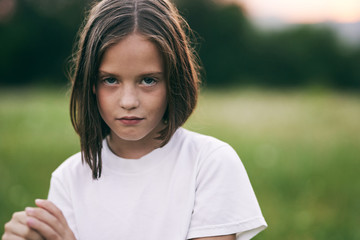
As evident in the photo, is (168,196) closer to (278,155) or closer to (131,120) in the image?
(131,120)

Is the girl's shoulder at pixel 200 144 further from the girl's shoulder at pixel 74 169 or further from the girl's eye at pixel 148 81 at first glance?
the girl's shoulder at pixel 74 169

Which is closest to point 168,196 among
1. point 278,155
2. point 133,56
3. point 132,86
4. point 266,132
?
point 132,86

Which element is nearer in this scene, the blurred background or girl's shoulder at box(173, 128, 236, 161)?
girl's shoulder at box(173, 128, 236, 161)

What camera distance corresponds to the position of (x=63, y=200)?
6.11ft

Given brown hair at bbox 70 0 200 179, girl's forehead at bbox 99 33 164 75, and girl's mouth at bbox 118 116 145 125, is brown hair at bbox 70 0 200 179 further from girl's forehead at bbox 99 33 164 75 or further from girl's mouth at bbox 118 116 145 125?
girl's mouth at bbox 118 116 145 125

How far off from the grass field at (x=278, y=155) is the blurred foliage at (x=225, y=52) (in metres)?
12.2

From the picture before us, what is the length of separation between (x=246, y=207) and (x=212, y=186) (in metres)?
0.15

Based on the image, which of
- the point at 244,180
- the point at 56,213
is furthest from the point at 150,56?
the point at 56,213

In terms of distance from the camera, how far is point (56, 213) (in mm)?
1704

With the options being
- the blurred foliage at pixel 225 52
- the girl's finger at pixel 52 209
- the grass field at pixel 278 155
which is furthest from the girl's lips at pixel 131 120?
the blurred foliage at pixel 225 52

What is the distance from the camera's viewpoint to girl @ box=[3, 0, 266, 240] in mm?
1622

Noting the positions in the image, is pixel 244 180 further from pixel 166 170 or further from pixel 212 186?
pixel 166 170

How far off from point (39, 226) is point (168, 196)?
1.64 feet

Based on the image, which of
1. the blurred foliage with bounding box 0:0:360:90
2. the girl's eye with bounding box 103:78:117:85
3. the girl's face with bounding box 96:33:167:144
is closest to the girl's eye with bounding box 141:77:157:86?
the girl's face with bounding box 96:33:167:144
